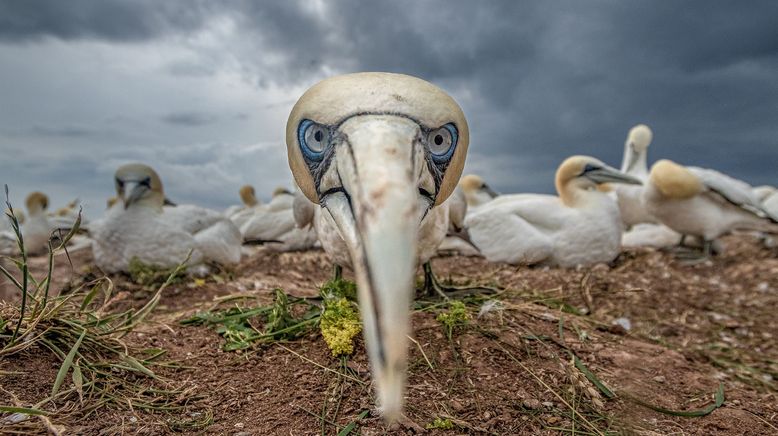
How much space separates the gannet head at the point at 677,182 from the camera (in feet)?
25.5

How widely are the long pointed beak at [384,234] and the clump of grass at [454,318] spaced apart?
1588 millimetres

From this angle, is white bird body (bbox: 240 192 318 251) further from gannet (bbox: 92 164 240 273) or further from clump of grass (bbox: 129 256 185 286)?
clump of grass (bbox: 129 256 185 286)

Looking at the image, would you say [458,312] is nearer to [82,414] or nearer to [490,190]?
[82,414]

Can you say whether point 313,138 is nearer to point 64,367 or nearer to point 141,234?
point 64,367

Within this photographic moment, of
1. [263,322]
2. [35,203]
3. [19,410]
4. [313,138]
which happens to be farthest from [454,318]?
[35,203]

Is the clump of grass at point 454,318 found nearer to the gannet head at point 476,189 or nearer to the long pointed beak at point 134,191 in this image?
the long pointed beak at point 134,191

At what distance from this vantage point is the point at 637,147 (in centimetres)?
1084

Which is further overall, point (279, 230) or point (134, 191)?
point (279, 230)

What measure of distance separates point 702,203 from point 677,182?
52 centimetres

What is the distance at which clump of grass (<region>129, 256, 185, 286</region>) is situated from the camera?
21.1ft

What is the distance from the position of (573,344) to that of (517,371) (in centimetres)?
62

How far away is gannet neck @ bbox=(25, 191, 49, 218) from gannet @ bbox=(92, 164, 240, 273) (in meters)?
5.04

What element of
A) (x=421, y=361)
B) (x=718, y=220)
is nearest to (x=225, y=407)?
(x=421, y=361)

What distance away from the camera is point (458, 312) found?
3301mm
